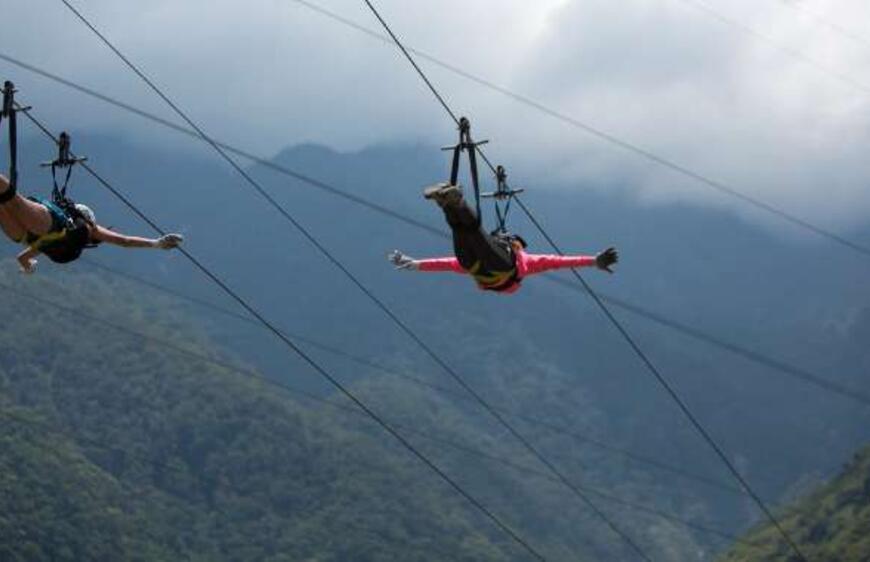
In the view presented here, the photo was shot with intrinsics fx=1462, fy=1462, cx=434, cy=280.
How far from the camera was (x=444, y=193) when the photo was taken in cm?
1911

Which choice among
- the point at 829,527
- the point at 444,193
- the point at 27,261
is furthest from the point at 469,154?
the point at 829,527

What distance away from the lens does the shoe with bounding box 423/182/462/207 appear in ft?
62.4

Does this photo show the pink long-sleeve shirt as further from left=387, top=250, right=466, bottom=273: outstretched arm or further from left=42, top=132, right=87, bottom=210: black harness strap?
left=42, top=132, right=87, bottom=210: black harness strap

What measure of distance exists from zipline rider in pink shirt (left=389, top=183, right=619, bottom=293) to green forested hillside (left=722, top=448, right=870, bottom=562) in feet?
354

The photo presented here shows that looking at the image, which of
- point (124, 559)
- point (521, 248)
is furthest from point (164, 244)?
point (124, 559)

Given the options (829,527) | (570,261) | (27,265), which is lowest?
(27,265)

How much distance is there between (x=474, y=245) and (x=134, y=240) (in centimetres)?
494

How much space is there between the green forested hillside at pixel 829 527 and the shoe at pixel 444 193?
112177 millimetres

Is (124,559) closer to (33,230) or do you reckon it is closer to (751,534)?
(751,534)

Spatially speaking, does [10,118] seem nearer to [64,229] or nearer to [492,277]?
[64,229]

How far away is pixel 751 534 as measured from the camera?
155m

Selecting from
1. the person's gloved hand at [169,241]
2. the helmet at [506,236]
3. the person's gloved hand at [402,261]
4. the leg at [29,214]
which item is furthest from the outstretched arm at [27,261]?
the helmet at [506,236]

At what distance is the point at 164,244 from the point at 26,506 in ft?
487

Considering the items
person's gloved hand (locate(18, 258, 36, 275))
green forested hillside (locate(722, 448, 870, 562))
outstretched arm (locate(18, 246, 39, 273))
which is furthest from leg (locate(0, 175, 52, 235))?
green forested hillside (locate(722, 448, 870, 562))
